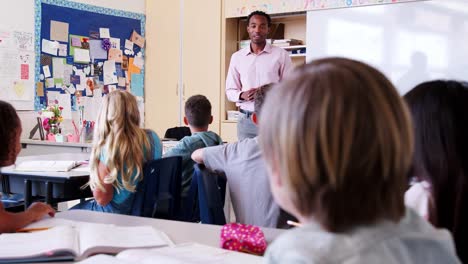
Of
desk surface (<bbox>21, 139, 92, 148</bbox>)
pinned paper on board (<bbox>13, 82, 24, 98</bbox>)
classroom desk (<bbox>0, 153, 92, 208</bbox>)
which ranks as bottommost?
classroom desk (<bbox>0, 153, 92, 208</bbox>)

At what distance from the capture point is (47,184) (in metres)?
2.62

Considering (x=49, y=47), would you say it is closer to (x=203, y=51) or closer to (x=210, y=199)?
(x=203, y=51)

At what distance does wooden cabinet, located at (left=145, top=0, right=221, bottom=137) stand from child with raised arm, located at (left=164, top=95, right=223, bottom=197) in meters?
2.94

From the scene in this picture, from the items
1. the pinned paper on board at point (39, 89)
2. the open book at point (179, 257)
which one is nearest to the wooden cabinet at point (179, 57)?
the pinned paper on board at point (39, 89)

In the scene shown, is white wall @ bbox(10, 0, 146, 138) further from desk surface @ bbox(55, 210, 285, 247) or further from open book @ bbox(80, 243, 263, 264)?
open book @ bbox(80, 243, 263, 264)

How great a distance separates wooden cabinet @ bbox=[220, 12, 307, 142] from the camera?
5750mm

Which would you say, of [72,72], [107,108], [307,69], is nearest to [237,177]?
[107,108]

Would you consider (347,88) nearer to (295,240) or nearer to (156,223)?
(295,240)

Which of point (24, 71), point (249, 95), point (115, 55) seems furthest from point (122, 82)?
point (249, 95)

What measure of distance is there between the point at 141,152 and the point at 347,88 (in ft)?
6.15

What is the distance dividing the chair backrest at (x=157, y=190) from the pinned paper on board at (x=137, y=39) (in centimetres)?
406

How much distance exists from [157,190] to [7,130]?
0.94 m

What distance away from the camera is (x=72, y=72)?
555 cm

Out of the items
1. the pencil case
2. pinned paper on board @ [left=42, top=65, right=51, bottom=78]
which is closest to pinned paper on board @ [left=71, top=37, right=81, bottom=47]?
pinned paper on board @ [left=42, top=65, right=51, bottom=78]
